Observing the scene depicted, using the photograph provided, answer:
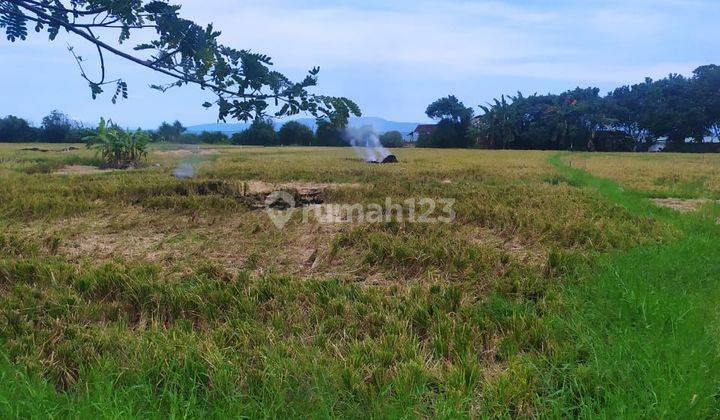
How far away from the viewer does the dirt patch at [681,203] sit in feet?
24.5

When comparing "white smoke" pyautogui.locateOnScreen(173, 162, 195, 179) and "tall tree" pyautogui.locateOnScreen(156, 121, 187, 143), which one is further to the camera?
"white smoke" pyautogui.locateOnScreen(173, 162, 195, 179)

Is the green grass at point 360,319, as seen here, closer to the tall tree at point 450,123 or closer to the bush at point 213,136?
the bush at point 213,136

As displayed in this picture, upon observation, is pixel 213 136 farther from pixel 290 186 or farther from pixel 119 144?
pixel 119 144

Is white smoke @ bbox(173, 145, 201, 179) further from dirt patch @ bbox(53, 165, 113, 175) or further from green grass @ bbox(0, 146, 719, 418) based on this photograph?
green grass @ bbox(0, 146, 719, 418)

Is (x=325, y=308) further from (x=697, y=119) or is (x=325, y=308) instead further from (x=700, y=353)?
(x=697, y=119)

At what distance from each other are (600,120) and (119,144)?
40644 millimetres

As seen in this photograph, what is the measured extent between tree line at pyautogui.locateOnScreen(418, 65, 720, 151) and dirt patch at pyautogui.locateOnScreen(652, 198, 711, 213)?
36986 mm

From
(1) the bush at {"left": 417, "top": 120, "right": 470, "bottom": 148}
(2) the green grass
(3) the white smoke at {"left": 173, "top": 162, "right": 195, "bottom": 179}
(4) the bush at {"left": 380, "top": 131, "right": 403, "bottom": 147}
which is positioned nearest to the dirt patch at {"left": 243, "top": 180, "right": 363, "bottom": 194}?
(3) the white smoke at {"left": 173, "top": 162, "right": 195, "bottom": 179}

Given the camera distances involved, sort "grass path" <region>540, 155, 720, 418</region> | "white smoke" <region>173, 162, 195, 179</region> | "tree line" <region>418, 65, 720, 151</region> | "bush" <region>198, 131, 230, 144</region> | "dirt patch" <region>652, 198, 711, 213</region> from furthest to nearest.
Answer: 1. "tree line" <region>418, 65, 720, 151</region>
2. "white smoke" <region>173, 162, 195, 179</region>
3. "dirt patch" <region>652, 198, 711, 213</region>
4. "bush" <region>198, 131, 230, 144</region>
5. "grass path" <region>540, 155, 720, 418</region>

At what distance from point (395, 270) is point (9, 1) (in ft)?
9.57

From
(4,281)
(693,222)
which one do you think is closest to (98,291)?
(4,281)

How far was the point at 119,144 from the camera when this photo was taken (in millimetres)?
15195

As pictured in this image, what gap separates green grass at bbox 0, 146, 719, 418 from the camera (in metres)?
2.08

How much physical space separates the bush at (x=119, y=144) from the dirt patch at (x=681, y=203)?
43.6 feet
